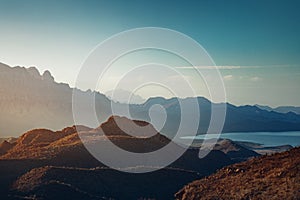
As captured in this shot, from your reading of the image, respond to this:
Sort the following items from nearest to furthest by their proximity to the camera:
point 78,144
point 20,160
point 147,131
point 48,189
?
1. point 48,189
2. point 20,160
3. point 78,144
4. point 147,131

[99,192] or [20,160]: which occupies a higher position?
[20,160]

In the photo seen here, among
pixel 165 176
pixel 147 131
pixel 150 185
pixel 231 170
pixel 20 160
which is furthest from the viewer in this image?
pixel 147 131

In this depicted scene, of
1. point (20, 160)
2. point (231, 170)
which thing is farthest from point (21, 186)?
point (231, 170)

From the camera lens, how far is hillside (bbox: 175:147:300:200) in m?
29.8

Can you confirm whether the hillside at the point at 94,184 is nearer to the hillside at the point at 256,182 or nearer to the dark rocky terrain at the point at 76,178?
the dark rocky terrain at the point at 76,178

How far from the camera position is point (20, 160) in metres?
58.7

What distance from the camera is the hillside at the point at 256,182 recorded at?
97.8 feet

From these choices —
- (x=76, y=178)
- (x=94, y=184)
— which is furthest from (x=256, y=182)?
(x=76, y=178)

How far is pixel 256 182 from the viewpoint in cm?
3284

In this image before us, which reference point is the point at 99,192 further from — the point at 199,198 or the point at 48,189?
the point at 199,198

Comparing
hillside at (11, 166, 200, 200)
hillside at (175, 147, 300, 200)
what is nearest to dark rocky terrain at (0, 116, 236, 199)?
hillside at (11, 166, 200, 200)

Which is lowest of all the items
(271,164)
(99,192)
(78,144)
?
(99,192)

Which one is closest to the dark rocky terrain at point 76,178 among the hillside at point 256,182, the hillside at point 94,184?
the hillside at point 94,184

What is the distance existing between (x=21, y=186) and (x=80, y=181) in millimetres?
7504
